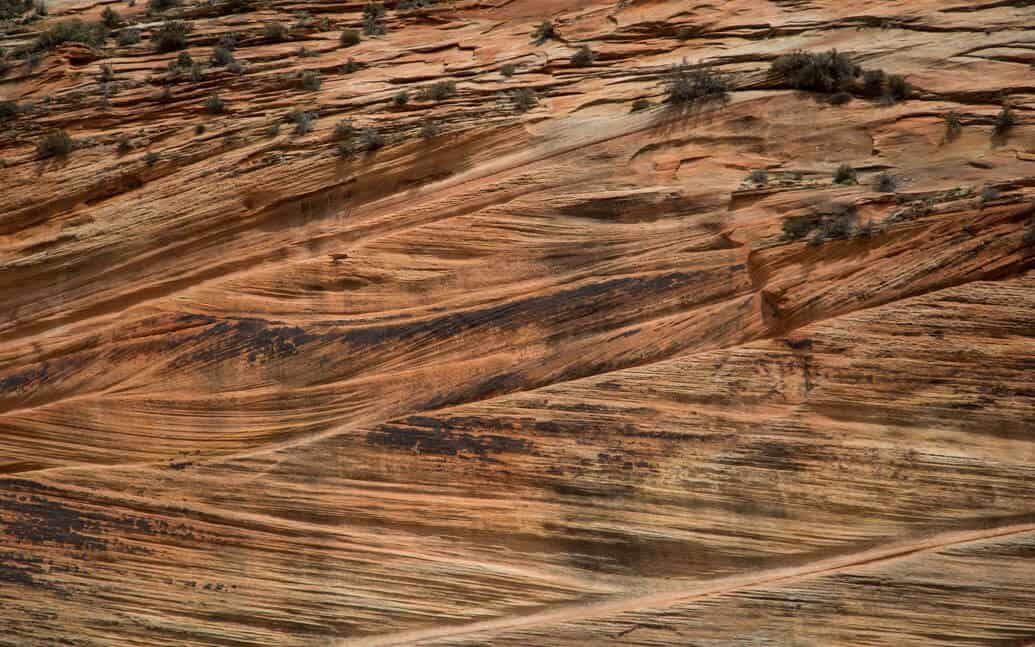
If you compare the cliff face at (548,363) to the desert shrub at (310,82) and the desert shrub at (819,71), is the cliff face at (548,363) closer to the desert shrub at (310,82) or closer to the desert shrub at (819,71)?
the desert shrub at (819,71)

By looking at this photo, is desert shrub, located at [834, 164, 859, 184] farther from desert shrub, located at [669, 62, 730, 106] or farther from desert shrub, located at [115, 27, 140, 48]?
desert shrub, located at [115, 27, 140, 48]

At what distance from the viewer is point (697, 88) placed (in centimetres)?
1205

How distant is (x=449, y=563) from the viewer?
33.0 feet

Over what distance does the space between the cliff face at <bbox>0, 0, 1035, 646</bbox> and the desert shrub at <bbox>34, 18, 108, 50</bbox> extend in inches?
107

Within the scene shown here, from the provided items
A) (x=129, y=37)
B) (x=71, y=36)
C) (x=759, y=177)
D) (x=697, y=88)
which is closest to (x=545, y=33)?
(x=697, y=88)

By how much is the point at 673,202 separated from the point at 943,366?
12.0 ft

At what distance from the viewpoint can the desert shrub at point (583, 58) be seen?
13.1 meters

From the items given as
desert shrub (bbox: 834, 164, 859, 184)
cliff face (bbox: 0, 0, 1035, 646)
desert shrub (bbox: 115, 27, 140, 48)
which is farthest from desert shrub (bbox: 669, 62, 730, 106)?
desert shrub (bbox: 115, 27, 140, 48)

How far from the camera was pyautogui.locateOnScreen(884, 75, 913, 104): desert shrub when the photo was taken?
11.8 metres

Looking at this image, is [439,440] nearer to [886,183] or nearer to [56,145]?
[886,183]

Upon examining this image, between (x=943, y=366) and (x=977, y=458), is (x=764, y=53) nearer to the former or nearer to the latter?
(x=943, y=366)

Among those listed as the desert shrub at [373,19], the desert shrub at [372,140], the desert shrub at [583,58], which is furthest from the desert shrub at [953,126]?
the desert shrub at [373,19]

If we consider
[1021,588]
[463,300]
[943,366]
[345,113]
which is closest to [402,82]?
[345,113]

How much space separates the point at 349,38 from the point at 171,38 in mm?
2848
